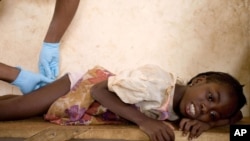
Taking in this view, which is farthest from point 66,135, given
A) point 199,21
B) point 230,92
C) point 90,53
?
point 199,21

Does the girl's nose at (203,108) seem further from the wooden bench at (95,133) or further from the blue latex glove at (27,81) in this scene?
the blue latex glove at (27,81)

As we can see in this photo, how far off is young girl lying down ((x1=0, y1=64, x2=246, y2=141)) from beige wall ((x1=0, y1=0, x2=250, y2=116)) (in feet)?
0.98

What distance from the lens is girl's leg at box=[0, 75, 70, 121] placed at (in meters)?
1.44

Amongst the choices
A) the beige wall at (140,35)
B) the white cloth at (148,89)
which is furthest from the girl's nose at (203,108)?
the beige wall at (140,35)

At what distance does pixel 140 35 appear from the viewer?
1761 mm

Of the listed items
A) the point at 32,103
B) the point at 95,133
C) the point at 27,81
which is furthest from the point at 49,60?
the point at 95,133

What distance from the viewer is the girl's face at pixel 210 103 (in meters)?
1.30

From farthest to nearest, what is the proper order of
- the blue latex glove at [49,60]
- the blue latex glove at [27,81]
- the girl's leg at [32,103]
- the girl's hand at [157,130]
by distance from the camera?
1. the blue latex glove at [49,60]
2. the blue latex glove at [27,81]
3. the girl's leg at [32,103]
4. the girl's hand at [157,130]

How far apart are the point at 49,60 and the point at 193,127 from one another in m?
0.70

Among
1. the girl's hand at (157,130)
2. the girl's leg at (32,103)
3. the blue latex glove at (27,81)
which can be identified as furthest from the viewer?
the blue latex glove at (27,81)

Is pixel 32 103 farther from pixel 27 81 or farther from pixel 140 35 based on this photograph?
pixel 140 35

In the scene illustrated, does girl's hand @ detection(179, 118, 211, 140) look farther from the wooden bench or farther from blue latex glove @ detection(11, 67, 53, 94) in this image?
blue latex glove @ detection(11, 67, 53, 94)

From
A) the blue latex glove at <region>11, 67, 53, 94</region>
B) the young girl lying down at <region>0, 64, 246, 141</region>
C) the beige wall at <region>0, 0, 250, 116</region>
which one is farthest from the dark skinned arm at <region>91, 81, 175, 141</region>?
the beige wall at <region>0, 0, 250, 116</region>

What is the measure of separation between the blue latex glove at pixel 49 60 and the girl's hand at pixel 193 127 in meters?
0.64
